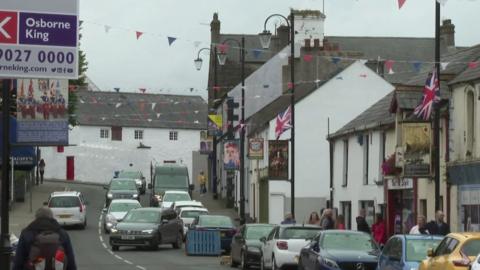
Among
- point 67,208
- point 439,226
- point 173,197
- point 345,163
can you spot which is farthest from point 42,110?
point 439,226

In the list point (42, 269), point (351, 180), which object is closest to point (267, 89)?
point (351, 180)

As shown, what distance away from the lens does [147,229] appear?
3784 cm

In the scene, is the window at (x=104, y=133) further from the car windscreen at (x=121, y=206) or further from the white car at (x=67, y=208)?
the car windscreen at (x=121, y=206)

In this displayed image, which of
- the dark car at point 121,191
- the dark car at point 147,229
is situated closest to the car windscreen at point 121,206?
the dark car at point 147,229

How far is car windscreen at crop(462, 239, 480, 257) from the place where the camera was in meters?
17.5

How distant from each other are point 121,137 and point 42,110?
2164 inches

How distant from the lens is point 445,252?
1797 cm

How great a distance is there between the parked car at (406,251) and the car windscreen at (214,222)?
57.3ft

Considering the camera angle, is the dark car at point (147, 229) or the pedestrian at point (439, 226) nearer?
the pedestrian at point (439, 226)

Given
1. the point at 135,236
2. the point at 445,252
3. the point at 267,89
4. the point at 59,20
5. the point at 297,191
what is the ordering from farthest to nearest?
the point at 267,89 < the point at 297,191 < the point at 135,236 < the point at 445,252 < the point at 59,20

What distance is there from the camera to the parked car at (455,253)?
56.0 ft

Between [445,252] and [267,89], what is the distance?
1937 inches

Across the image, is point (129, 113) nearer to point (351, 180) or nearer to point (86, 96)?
point (86, 96)

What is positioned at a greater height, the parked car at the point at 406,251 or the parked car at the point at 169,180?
the parked car at the point at 169,180
